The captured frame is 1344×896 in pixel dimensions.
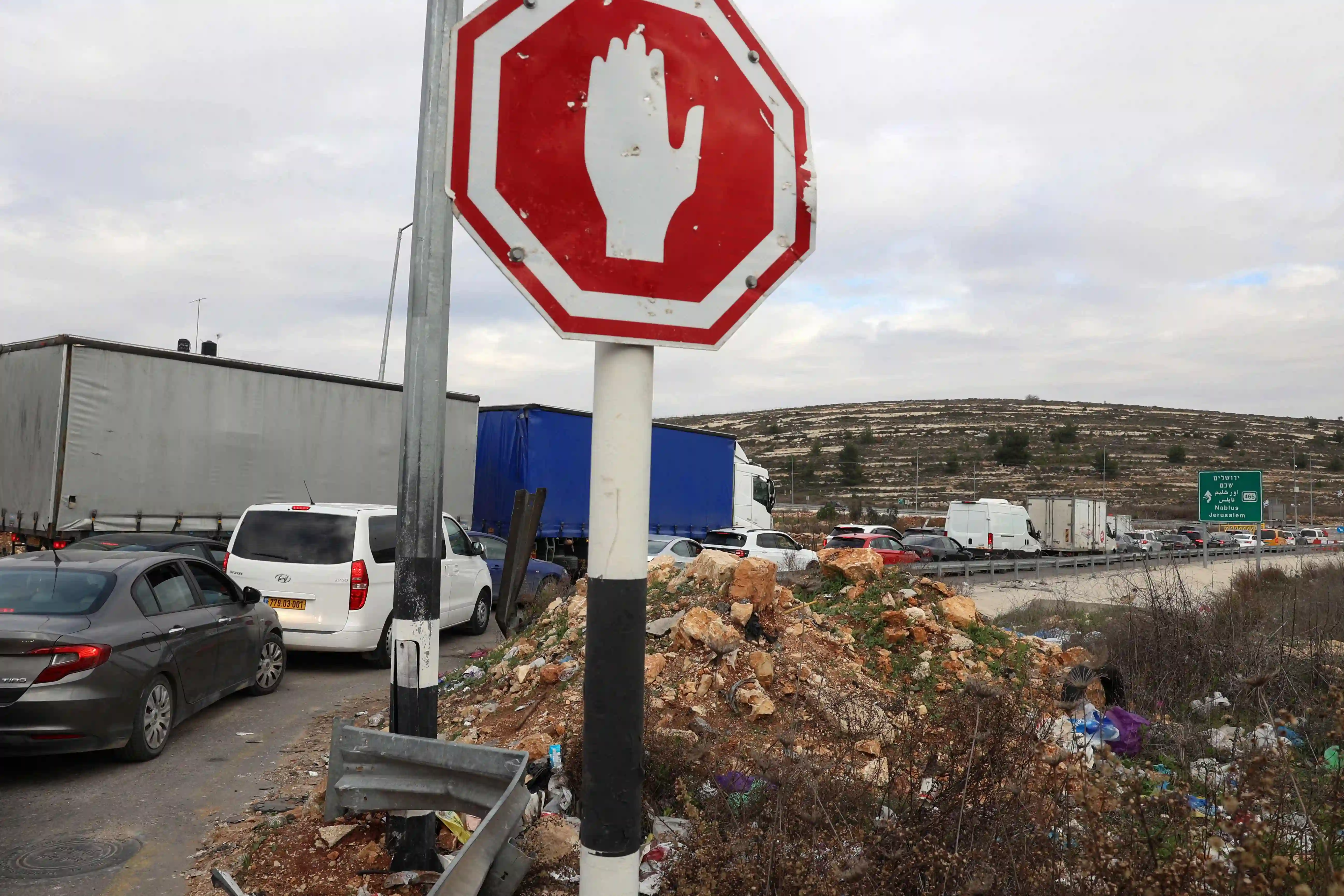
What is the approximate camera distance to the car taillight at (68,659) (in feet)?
21.9

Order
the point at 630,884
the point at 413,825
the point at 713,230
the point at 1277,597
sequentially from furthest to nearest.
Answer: the point at 1277,597 < the point at 413,825 < the point at 713,230 < the point at 630,884

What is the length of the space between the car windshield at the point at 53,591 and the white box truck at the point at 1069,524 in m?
39.2

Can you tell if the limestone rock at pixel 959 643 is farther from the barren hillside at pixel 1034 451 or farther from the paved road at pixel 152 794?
the barren hillside at pixel 1034 451

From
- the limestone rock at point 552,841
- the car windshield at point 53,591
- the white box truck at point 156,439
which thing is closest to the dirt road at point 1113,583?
the limestone rock at point 552,841

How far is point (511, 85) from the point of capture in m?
1.87

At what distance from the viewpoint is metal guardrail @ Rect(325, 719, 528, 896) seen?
3.04 metres

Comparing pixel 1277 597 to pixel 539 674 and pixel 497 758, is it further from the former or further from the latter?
pixel 497 758

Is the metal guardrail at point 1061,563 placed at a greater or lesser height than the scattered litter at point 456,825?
greater

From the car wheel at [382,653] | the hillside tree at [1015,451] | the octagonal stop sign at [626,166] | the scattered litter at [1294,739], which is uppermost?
the hillside tree at [1015,451]

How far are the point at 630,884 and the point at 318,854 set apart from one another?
3667 mm

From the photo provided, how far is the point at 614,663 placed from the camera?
1783mm

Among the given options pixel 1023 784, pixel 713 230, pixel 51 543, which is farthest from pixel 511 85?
pixel 51 543

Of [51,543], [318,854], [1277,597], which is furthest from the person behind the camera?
[1277,597]

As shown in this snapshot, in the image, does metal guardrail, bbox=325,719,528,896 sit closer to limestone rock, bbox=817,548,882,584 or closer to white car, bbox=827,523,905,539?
limestone rock, bbox=817,548,882,584
